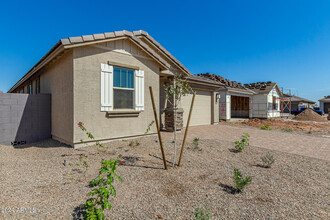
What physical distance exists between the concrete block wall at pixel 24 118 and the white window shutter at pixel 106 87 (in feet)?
8.81

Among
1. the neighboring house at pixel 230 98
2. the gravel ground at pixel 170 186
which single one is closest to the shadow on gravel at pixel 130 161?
the gravel ground at pixel 170 186

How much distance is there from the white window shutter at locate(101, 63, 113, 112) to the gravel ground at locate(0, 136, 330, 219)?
1551 mm

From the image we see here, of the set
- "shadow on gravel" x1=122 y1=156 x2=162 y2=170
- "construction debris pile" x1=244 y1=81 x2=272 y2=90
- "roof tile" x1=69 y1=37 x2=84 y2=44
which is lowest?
"shadow on gravel" x1=122 y1=156 x2=162 y2=170

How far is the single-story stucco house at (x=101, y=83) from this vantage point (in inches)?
209

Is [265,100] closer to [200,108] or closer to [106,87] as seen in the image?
[200,108]

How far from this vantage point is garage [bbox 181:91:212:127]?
1043 centimetres

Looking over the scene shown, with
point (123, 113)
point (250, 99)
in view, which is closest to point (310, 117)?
point (250, 99)

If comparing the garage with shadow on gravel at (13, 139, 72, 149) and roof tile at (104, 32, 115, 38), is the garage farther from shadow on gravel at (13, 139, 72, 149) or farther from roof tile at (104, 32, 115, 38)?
shadow on gravel at (13, 139, 72, 149)

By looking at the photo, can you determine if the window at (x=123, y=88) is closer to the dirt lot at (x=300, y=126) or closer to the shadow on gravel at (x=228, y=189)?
the shadow on gravel at (x=228, y=189)

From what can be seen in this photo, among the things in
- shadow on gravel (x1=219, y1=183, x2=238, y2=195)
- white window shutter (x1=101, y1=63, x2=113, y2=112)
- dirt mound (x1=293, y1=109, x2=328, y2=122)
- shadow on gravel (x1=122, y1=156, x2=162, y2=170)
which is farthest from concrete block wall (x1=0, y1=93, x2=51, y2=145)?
dirt mound (x1=293, y1=109, x2=328, y2=122)

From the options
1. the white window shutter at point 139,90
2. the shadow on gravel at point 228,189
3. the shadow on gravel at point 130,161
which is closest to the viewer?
the shadow on gravel at point 228,189

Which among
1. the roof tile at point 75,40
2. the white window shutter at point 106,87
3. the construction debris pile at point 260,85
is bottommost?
the white window shutter at point 106,87

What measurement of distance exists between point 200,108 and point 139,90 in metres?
5.58

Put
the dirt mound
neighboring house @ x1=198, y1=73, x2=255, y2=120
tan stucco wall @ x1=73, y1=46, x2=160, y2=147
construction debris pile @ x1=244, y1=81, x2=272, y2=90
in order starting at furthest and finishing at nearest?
construction debris pile @ x1=244, y1=81, x2=272, y2=90, the dirt mound, neighboring house @ x1=198, y1=73, x2=255, y2=120, tan stucco wall @ x1=73, y1=46, x2=160, y2=147
